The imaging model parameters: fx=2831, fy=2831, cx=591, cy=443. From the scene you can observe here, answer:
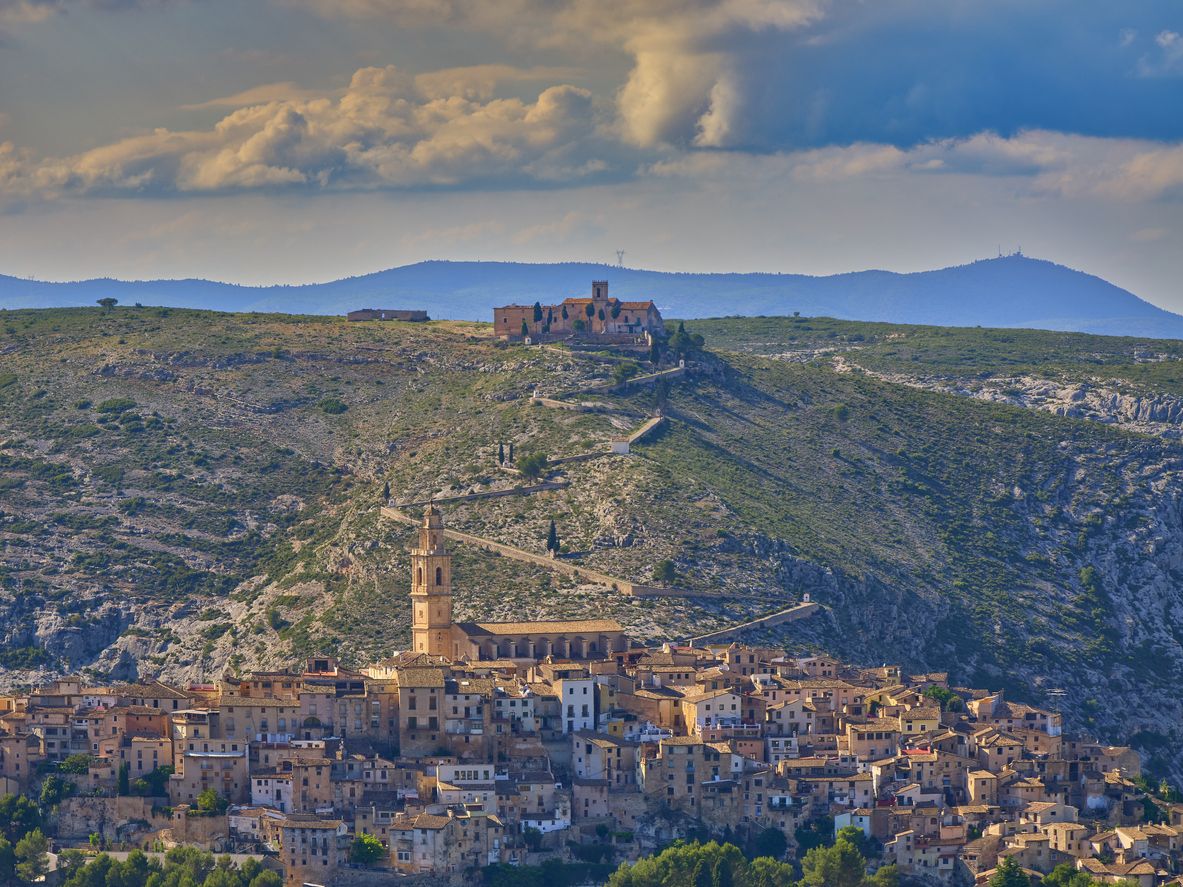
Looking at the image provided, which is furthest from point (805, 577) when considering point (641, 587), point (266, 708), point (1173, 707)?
point (266, 708)

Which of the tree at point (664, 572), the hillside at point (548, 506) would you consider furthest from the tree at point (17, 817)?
the tree at point (664, 572)

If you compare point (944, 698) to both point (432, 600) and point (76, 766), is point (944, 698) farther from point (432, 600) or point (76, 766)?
point (76, 766)

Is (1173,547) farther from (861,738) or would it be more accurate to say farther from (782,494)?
(861,738)

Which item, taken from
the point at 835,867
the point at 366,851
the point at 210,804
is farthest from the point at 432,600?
the point at 835,867

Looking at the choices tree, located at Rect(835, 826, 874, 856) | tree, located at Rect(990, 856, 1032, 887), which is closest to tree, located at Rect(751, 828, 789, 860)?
tree, located at Rect(835, 826, 874, 856)

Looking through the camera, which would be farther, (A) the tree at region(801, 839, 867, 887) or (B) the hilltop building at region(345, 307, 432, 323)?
(B) the hilltop building at region(345, 307, 432, 323)

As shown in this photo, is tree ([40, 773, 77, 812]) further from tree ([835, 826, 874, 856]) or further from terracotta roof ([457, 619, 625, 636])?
tree ([835, 826, 874, 856])
